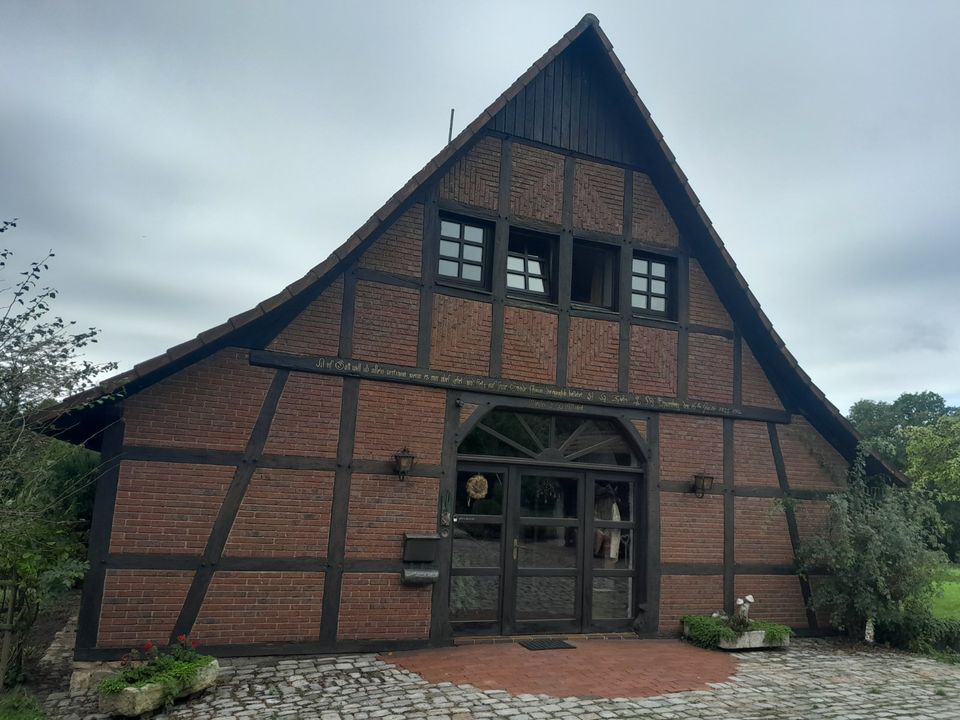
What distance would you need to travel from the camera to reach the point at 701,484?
29.4ft

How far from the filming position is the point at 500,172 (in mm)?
8680

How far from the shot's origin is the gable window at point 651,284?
9312 mm

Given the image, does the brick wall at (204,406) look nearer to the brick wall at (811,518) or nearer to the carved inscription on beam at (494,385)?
the carved inscription on beam at (494,385)

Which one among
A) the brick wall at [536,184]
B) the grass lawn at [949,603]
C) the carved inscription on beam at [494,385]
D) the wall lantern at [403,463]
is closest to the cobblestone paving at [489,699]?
the wall lantern at [403,463]

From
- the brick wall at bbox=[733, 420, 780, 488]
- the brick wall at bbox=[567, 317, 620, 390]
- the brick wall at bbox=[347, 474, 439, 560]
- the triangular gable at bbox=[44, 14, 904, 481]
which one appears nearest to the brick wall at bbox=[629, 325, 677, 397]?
the brick wall at bbox=[567, 317, 620, 390]

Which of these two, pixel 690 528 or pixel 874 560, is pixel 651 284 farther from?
pixel 874 560

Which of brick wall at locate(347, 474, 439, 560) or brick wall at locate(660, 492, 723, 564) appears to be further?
brick wall at locate(660, 492, 723, 564)

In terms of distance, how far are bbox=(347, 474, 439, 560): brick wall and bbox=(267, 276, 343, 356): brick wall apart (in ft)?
4.71

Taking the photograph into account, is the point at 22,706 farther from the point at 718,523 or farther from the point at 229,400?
the point at 718,523

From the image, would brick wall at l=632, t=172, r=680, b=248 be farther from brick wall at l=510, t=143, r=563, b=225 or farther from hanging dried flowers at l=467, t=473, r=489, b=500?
hanging dried flowers at l=467, t=473, r=489, b=500

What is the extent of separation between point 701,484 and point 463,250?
421cm

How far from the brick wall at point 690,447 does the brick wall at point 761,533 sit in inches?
23.4

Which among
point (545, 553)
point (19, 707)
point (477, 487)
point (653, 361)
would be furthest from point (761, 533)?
point (19, 707)

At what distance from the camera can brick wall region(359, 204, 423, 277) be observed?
7.88m
